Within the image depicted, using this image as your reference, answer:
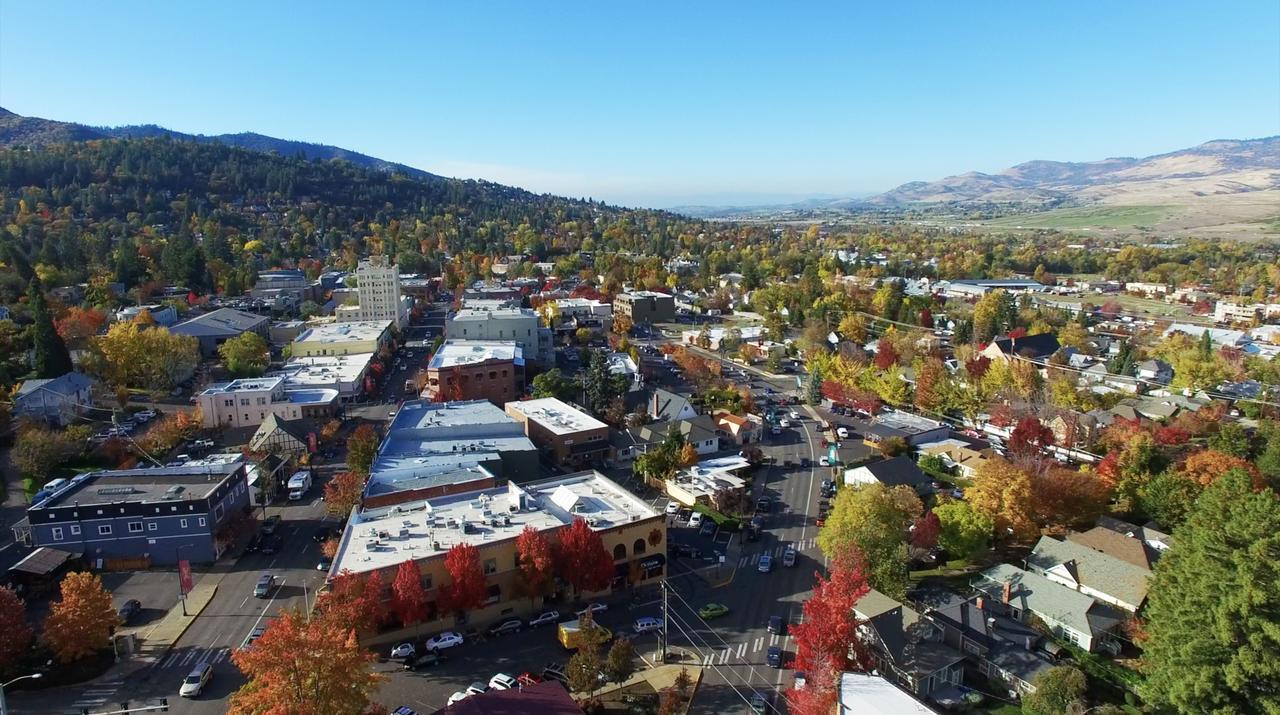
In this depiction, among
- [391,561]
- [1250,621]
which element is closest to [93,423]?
[391,561]

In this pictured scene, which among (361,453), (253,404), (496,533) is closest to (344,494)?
(361,453)

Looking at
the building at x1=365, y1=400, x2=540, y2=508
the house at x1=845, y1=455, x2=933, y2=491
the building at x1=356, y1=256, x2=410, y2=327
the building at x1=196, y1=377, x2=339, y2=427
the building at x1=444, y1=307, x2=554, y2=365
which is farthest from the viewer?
the building at x1=356, y1=256, x2=410, y2=327

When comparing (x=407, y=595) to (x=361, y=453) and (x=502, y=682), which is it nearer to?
(x=502, y=682)

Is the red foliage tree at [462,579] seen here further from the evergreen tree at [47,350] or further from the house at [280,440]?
the evergreen tree at [47,350]

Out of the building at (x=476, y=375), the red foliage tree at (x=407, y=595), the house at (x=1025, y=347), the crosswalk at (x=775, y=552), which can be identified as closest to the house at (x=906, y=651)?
the crosswalk at (x=775, y=552)

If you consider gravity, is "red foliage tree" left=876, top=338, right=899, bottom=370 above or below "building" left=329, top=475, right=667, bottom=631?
above

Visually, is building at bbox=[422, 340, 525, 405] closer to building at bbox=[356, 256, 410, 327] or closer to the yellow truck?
building at bbox=[356, 256, 410, 327]

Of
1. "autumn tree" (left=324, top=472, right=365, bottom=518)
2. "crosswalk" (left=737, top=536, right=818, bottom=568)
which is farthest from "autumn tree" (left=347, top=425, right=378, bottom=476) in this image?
"crosswalk" (left=737, top=536, right=818, bottom=568)
